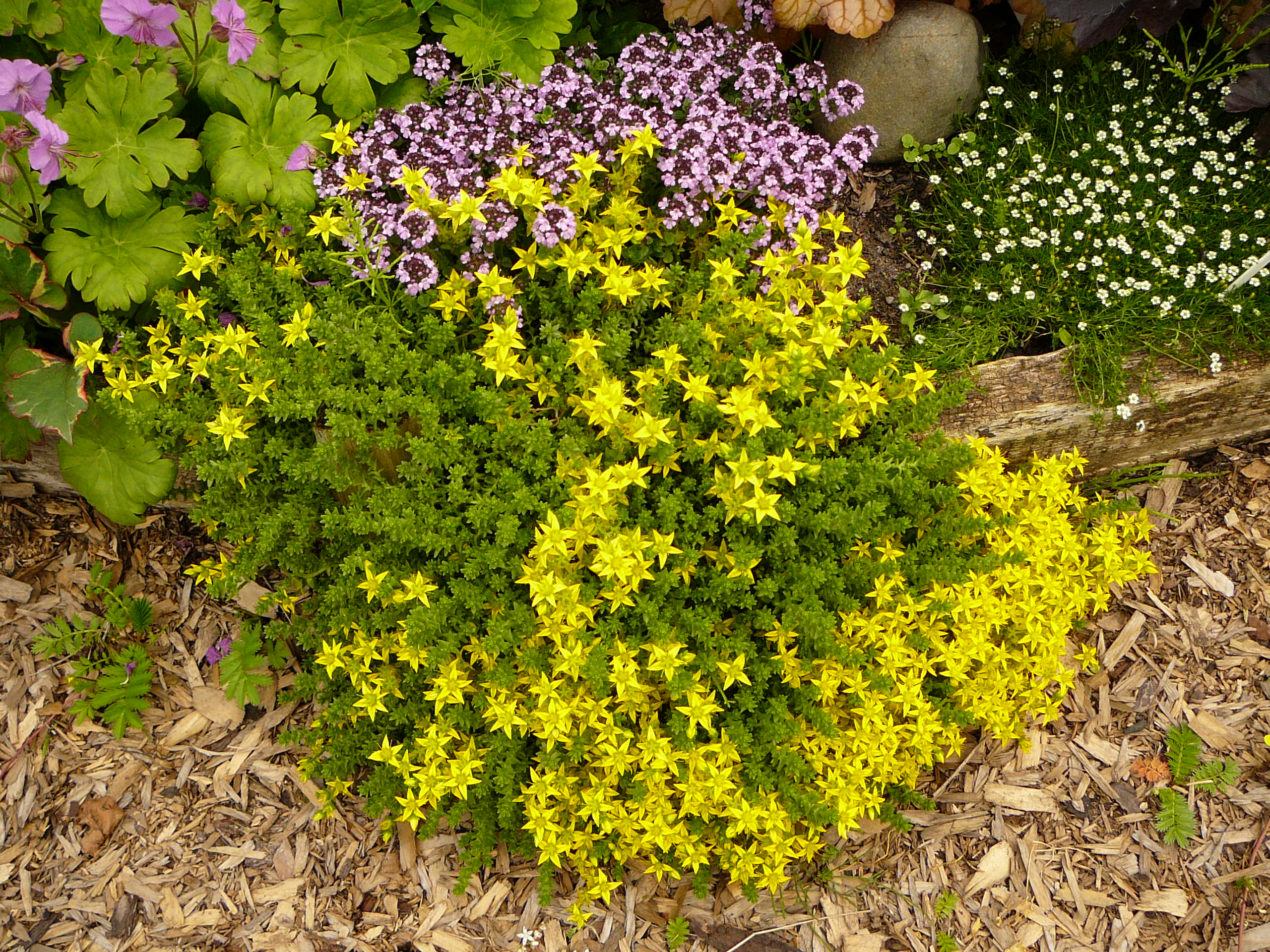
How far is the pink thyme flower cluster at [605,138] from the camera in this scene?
2.63 m

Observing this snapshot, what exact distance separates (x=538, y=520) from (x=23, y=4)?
208cm

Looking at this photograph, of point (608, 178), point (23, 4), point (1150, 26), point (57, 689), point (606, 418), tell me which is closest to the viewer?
point (606, 418)

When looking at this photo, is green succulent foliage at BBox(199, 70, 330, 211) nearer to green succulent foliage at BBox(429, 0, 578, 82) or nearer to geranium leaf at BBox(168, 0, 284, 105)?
geranium leaf at BBox(168, 0, 284, 105)

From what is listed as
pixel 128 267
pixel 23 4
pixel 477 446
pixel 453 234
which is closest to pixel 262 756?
pixel 477 446

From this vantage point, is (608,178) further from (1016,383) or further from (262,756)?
(262,756)

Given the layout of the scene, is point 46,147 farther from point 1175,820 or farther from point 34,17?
point 1175,820

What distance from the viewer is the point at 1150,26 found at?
11.0ft

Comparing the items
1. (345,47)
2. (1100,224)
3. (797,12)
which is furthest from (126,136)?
(1100,224)

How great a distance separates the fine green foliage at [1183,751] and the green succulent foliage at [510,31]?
3005mm

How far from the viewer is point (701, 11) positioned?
3.26 m

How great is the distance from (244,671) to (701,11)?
2.73 meters

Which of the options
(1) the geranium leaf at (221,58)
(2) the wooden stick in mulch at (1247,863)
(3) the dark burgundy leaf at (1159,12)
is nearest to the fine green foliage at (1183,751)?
(2) the wooden stick in mulch at (1247,863)

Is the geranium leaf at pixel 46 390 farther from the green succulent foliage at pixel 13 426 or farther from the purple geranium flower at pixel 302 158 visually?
the purple geranium flower at pixel 302 158

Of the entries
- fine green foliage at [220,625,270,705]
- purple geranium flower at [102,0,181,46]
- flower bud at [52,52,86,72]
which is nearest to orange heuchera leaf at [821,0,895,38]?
purple geranium flower at [102,0,181,46]
